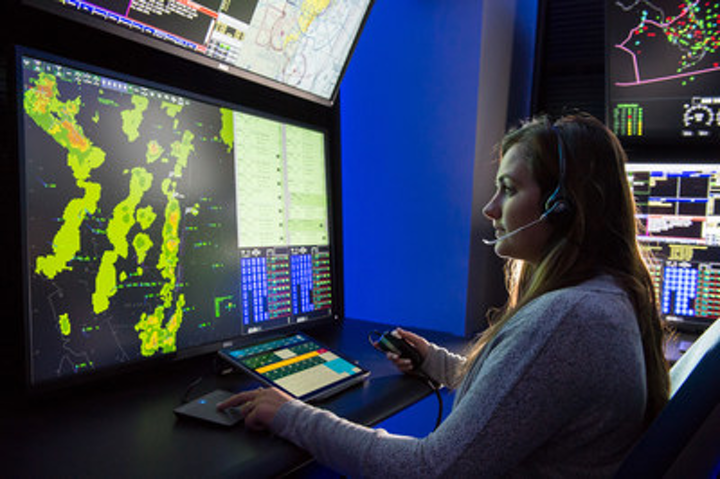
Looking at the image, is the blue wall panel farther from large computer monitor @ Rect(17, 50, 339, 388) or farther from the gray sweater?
the gray sweater

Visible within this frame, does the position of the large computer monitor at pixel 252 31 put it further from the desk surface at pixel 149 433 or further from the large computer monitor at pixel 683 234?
the large computer monitor at pixel 683 234

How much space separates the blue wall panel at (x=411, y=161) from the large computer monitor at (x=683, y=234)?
64 cm

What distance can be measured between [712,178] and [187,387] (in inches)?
66.2

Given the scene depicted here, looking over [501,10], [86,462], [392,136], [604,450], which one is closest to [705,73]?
[501,10]

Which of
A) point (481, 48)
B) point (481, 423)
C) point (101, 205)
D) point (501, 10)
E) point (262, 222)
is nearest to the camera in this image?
point (481, 423)

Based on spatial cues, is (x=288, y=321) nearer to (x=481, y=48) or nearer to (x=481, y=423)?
(x=481, y=423)

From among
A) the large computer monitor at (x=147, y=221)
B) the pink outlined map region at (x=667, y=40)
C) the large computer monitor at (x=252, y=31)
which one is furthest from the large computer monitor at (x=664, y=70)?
the large computer monitor at (x=147, y=221)

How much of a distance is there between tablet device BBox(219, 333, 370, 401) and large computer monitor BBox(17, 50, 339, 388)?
12 cm

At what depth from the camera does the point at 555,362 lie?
631 mm

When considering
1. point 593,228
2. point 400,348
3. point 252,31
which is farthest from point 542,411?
point 252,31

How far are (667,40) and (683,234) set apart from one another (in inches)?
24.9

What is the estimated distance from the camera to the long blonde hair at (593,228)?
781 mm

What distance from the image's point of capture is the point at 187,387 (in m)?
0.93

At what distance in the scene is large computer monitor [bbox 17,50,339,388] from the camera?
0.81 m
